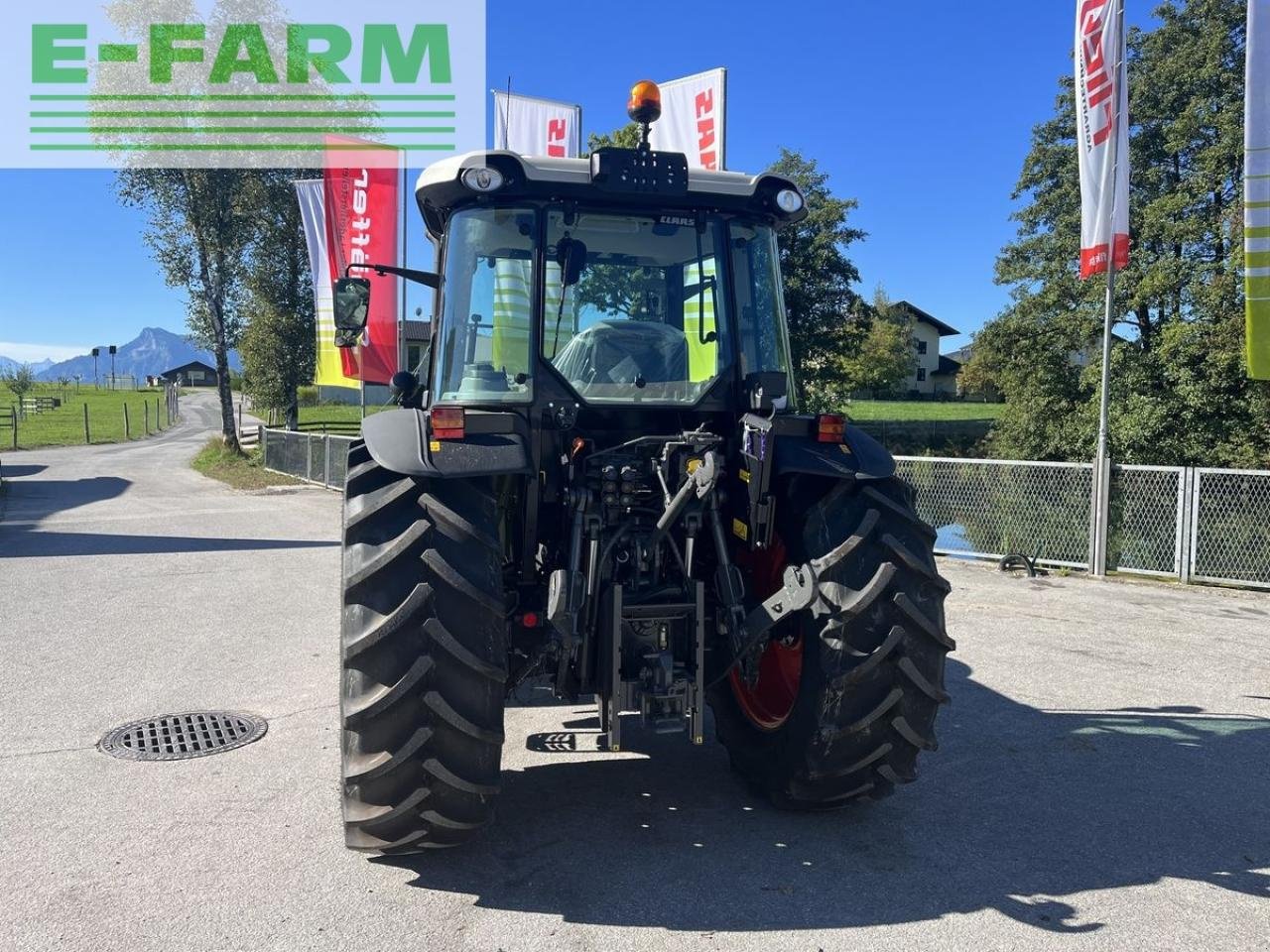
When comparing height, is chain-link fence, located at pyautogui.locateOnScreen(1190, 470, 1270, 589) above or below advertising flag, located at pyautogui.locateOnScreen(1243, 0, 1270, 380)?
below

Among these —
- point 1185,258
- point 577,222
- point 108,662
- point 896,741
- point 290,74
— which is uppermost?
point 290,74

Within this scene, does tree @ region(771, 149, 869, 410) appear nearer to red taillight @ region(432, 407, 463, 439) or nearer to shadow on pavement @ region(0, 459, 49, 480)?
shadow on pavement @ region(0, 459, 49, 480)

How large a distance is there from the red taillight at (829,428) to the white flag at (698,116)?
1003 cm

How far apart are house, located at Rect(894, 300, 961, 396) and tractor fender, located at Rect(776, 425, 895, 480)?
66.8m

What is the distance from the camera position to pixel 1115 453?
63.0 feet

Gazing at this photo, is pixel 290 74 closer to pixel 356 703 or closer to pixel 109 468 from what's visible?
pixel 109 468

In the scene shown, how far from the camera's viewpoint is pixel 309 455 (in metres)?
19.1

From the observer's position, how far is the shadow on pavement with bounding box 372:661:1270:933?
3021 mm

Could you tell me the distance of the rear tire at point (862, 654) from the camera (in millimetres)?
3262

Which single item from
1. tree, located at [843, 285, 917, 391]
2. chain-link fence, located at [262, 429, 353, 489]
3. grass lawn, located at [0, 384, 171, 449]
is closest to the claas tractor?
chain-link fence, located at [262, 429, 353, 489]

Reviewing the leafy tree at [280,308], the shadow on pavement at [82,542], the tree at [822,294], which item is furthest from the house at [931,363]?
the shadow on pavement at [82,542]

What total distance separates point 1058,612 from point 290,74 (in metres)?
27.2

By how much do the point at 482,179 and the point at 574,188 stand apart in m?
0.39

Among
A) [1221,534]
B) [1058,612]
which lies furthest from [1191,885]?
[1221,534]
